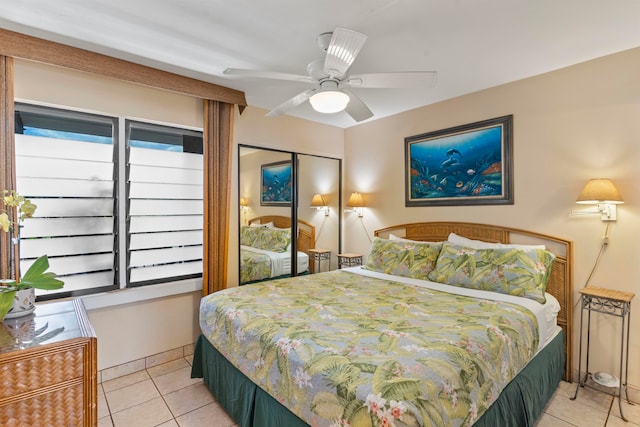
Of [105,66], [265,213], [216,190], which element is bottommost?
[265,213]

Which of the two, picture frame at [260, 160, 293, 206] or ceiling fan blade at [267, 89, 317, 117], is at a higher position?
ceiling fan blade at [267, 89, 317, 117]

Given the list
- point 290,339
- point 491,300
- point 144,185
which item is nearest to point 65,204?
point 144,185

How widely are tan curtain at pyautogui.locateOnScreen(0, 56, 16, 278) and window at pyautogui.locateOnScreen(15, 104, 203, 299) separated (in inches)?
5.7

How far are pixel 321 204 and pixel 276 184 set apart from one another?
0.75 metres

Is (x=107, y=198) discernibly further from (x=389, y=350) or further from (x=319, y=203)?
(x=389, y=350)

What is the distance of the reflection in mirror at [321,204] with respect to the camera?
4.11 m

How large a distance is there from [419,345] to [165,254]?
245 cm

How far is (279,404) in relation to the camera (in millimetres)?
1618

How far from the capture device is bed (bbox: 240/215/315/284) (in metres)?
3.53

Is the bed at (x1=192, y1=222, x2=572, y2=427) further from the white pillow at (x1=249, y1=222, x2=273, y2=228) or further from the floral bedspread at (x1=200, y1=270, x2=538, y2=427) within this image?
the white pillow at (x1=249, y1=222, x2=273, y2=228)

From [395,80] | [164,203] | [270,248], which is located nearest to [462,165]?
[395,80]

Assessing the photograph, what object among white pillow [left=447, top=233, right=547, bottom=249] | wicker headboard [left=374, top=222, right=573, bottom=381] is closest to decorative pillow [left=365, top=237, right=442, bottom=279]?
white pillow [left=447, top=233, right=547, bottom=249]

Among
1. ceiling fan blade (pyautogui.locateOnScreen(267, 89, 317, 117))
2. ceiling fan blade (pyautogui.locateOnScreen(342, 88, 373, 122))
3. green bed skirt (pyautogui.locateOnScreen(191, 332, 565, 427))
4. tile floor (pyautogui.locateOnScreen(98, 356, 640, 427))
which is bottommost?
tile floor (pyautogui.locateOnScreen(98, 356, 640, 427))

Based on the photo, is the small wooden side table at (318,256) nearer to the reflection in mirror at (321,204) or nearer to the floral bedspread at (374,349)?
the reflection in mirror at (321,204)
